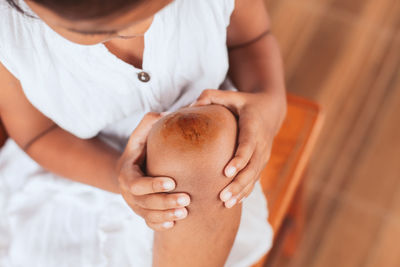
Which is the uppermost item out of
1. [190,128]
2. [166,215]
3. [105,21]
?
[105,21]

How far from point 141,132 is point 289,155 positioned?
367mm

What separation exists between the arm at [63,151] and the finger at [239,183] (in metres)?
0.21

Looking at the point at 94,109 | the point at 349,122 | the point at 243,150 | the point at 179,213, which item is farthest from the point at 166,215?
the point at 349,122

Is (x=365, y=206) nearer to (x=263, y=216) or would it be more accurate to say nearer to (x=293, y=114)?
(x=293, y=114)

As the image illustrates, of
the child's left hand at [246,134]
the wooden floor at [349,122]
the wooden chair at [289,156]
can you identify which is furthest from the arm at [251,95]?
the wooden floor at [349,122]

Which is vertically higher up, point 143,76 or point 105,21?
point 105,21

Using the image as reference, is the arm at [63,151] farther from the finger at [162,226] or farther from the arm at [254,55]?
the arm at [254,55]

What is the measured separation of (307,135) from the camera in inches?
34.3

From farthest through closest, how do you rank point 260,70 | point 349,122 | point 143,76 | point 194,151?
point 349,122
point 260,70
point 143,76
point 194,151

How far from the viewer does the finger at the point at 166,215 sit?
528 mm

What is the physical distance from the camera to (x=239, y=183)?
55cm

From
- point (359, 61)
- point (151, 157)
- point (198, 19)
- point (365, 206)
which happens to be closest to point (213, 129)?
point (151, 157)

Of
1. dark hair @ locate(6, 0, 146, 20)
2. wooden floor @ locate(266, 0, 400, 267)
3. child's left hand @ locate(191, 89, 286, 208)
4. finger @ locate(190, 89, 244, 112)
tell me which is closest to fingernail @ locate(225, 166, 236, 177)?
child's left hand @ locate(191, 89, 286, 208)

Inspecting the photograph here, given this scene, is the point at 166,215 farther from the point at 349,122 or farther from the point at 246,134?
the point at 349,122
